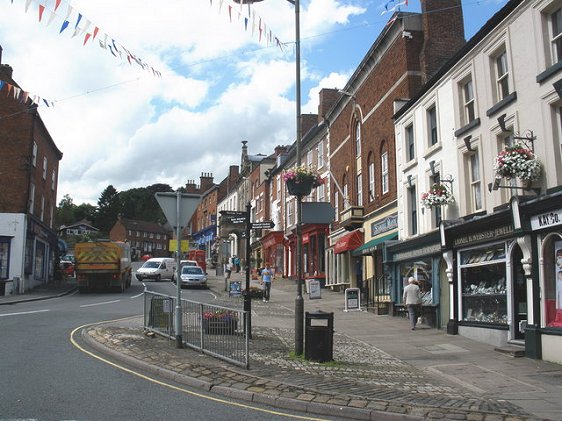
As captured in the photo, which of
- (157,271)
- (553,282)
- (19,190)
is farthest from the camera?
(157,271)

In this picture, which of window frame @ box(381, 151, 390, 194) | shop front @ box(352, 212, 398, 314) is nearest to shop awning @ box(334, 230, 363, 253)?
shop front @ box(352, 212, 398, 314)

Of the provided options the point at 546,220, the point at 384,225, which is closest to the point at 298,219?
the point at 546,220

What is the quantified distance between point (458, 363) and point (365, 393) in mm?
3687

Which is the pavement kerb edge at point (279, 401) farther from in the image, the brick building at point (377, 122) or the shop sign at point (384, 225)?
the shop sign at point (384, 225)

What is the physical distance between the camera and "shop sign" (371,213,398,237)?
21.6 m

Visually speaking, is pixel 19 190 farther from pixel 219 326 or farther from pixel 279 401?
pixel 279 401

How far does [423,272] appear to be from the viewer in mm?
17688

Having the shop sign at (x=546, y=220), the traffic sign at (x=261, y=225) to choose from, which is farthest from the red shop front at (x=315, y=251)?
the shop sign at (x=546, y=220)

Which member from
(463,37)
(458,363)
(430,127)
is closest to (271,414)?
(458,363)

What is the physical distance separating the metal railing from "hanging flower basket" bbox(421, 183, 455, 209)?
8.22 m

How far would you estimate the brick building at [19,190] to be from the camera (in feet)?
94.8

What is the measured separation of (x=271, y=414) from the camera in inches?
262

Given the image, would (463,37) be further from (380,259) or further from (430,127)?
(380,259)

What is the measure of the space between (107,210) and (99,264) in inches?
3719
